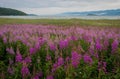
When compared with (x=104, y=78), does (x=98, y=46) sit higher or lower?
higher

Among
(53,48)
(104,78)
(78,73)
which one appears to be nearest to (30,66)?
(53,48)

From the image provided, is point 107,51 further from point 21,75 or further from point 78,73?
point 21,75

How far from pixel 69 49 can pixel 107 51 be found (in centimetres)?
114

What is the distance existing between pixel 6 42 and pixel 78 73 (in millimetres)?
3819

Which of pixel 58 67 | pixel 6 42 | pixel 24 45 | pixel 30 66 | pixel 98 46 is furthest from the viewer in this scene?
pixel 6 42

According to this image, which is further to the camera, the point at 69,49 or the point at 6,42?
the point at 6,42

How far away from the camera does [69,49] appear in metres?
6.98

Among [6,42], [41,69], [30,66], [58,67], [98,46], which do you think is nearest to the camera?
[58,67]

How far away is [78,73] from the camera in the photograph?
17.8ft

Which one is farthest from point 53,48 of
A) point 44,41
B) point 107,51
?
point 107,51

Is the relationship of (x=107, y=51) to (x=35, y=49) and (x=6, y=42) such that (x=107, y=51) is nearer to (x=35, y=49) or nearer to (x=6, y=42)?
(x=35, y=49)

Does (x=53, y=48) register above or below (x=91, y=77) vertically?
above

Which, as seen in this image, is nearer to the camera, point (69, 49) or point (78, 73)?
point (78, 73)

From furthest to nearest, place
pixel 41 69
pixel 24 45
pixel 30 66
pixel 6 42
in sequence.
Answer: pixel 6 42, pixel 24 45, pixel 30 66, pixel 41 69
